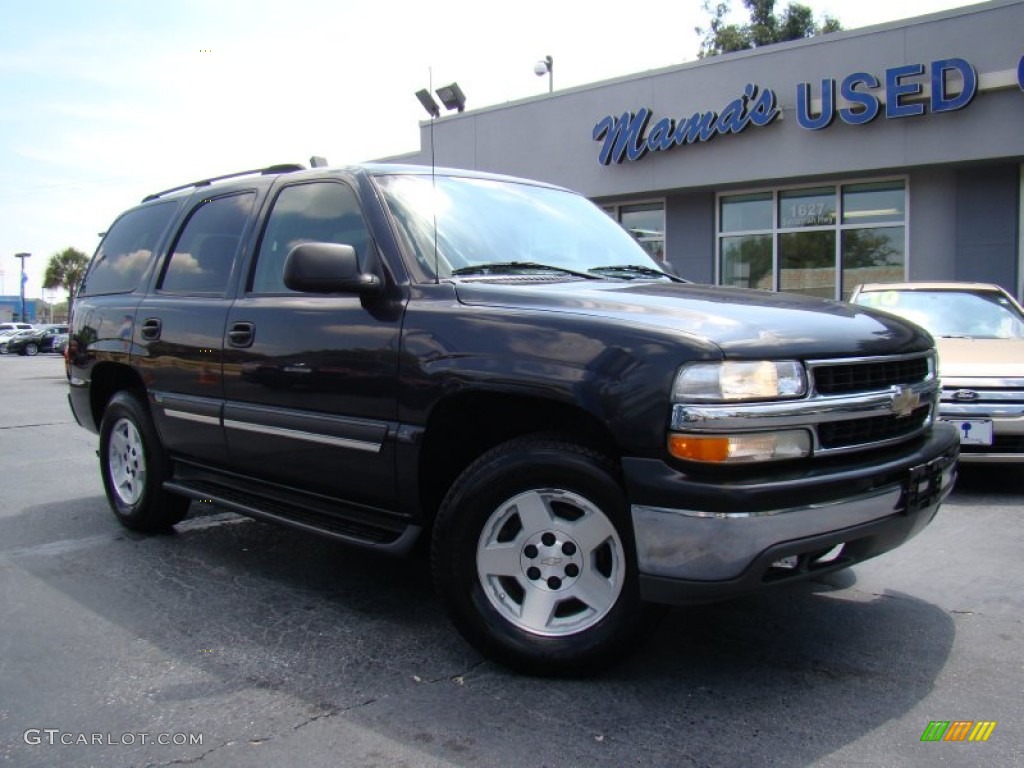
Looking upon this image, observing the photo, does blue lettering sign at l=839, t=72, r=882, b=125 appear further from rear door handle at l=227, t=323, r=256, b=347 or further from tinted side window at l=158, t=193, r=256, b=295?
rear door handle at l=227, t=323, r=256, b=347

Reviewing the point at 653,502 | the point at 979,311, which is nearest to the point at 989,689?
the point at 653,502

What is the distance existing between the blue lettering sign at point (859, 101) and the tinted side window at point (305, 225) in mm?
11486

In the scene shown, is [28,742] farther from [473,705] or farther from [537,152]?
[537,152]

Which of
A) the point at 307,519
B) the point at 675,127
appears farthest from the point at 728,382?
the point at 675,127

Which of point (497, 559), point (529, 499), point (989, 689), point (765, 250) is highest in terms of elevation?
point (765, 250)

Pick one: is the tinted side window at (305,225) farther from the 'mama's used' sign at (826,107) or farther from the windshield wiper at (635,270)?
the 'mama's used' sign at (826,107)

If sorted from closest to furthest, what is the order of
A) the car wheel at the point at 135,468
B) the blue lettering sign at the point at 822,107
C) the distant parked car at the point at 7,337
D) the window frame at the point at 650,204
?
the car wheel at the point at 135,468 → the blue lettering sign at the point at 822,107 → the window frame at the point at 650,204 → the distant parked car at the point at 7,337

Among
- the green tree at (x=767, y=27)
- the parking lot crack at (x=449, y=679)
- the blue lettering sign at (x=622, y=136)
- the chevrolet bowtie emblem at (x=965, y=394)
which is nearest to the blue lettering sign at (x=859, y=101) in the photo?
the blue lettering sign at (x=622, y=136)

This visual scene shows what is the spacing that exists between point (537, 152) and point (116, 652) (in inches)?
618

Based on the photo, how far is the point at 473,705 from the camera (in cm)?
288

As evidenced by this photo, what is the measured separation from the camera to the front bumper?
258 centimetres

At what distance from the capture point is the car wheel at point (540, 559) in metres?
2.88

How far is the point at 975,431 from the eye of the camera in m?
5.71

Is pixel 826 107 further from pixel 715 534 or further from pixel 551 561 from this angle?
pixel 715 534
